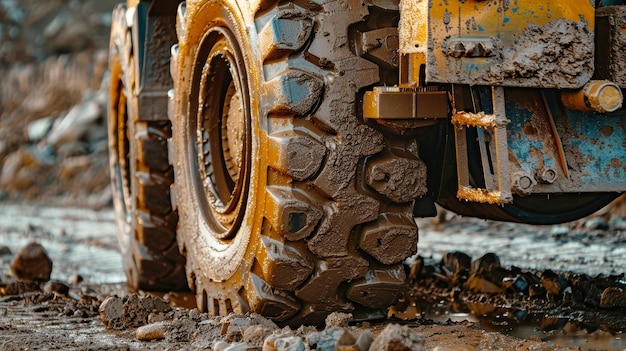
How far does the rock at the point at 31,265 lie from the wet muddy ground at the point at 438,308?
0.52ft

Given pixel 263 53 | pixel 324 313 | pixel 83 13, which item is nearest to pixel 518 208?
pixel 324 313

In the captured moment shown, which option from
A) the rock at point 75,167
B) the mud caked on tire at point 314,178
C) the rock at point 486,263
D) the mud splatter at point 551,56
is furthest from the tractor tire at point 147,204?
the rock at point 75,167

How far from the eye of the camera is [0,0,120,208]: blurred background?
47.1ft

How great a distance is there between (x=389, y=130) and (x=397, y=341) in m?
0.90

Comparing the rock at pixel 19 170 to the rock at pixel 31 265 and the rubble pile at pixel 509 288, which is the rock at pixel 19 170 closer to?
the rock at pixel 31 265

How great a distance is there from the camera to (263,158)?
3.63 m

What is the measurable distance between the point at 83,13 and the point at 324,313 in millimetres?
16979

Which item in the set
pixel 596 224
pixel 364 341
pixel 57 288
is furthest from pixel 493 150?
pixel 596 224

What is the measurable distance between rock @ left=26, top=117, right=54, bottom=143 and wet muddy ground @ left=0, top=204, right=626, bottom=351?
8.94 meters

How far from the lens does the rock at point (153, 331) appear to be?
3936mm

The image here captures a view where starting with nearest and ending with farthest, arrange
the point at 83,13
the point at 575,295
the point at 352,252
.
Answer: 1. the point at 352,252
2. the point at 575,295
3. the point at 83,13

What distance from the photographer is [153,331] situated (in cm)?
396

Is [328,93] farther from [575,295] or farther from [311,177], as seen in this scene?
[575,295]

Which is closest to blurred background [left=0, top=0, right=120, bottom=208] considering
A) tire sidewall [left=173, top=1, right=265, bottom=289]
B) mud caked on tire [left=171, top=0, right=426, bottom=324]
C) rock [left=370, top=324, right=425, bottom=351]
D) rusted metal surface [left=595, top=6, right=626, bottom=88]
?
tire sidewall [left=173, top=1, right=265, bottom=289]
